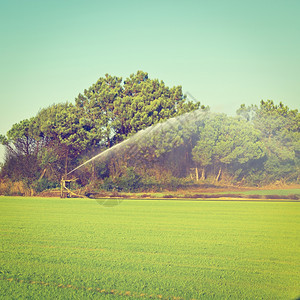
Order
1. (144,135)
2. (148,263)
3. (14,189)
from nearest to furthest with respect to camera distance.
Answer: (148,263)
(14,189)
(144,135)

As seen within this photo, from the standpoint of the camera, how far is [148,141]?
37938mm

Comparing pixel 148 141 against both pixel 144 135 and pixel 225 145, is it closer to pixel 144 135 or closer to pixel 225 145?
pixel 144 135

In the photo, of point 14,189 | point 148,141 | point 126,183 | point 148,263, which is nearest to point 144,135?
point 148,141

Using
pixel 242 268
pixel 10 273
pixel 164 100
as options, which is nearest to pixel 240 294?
pixel 242 268

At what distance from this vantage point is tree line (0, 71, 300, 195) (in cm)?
3653

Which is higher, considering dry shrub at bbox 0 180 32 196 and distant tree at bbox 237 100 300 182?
distant tree at bbox 237 100 300 182

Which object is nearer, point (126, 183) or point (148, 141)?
point (126, 183)

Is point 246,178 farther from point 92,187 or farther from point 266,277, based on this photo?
point 266,277

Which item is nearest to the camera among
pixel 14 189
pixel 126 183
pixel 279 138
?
pixel 14 189

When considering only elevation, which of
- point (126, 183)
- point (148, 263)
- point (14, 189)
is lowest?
point (148, 263)

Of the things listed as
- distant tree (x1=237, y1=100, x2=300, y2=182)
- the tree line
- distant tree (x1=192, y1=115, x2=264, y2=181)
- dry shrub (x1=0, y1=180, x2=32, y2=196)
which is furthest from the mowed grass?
distant tree (x1=237, y1=100, x2=300, y2=182)

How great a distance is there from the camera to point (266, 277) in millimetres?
6246

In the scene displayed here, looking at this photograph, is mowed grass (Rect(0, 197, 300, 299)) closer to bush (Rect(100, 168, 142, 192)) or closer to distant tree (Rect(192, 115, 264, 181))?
bush (Rect(100, 168, 142, 192))

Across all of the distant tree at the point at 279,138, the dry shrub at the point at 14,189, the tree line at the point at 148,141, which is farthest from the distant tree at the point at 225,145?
the dry shrub at the point at 14,189
